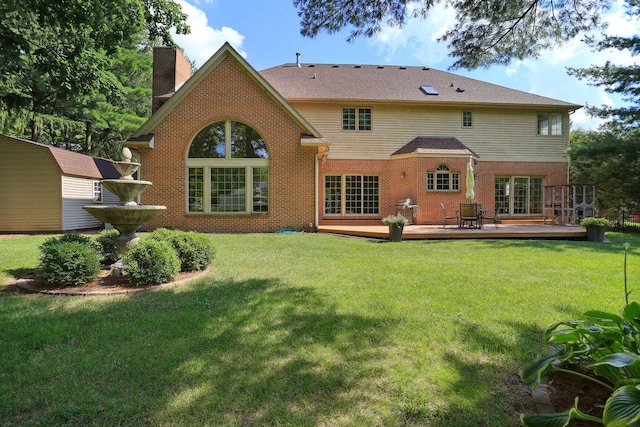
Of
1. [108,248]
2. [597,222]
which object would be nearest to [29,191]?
[108,248]

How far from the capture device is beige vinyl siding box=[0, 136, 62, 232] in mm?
13672

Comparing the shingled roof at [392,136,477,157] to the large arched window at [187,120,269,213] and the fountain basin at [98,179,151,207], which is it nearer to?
the large arched window at [187,120,269,213]

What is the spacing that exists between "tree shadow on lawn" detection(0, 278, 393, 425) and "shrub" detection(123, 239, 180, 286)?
820mm

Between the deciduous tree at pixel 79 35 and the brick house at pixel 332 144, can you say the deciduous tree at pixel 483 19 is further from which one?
the brick house at pixel 332 144

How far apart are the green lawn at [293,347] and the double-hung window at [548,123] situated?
13539 millimetres

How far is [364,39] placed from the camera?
16.5ft

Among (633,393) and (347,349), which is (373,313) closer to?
(347,349)

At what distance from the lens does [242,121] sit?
13000 millimetres

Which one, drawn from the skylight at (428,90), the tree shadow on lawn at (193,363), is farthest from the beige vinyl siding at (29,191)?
the skylight at (428,90)

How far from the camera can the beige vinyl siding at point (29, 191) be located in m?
13.7

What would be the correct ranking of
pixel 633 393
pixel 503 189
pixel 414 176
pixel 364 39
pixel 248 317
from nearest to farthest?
pixel 633 393
pixel 248 317
pixel 364 39
pixel 414 176
pixel 503 189

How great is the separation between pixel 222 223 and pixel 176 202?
192 cm

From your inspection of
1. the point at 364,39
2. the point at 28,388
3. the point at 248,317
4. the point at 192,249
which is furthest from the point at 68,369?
the point at 364,39

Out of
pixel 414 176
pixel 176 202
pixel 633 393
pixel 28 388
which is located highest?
pixel 414 176
